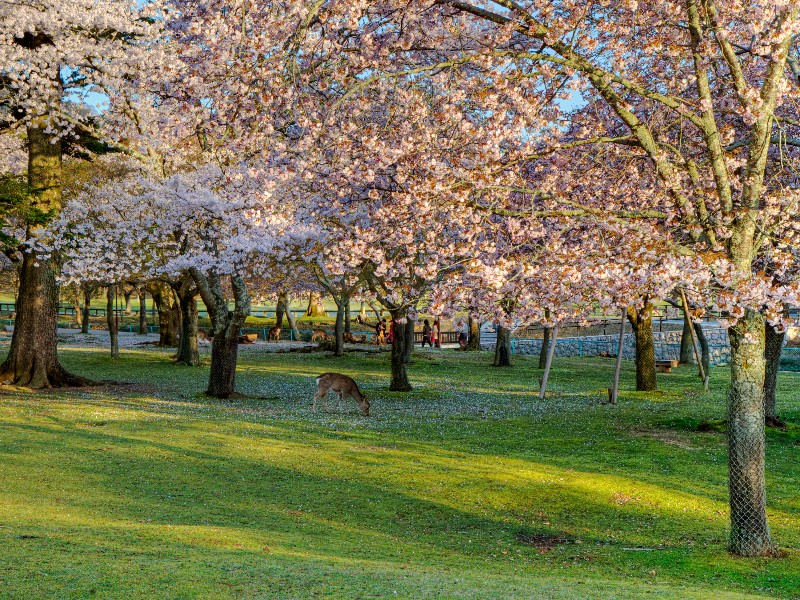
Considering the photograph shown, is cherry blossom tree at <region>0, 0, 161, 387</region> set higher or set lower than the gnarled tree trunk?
higher

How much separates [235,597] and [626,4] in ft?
28.7

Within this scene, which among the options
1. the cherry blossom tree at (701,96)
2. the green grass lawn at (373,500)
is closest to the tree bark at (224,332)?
the green grass lawn at (373,500)

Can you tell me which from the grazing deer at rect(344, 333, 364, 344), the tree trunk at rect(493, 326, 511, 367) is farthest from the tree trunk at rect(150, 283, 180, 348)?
the tree trunk at rect(493, 326, 511, 367)

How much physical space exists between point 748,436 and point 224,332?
18718 millimetres

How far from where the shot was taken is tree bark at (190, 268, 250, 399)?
2714 cm

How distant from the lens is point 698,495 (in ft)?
50.4

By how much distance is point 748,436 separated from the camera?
11570mm

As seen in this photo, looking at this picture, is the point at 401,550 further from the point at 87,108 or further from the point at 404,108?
the point at 87,108

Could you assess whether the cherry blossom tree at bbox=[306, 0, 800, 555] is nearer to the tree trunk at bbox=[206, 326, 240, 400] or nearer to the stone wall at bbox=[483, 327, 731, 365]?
the tree trunk at bbox=[206, 326, 240, 400]

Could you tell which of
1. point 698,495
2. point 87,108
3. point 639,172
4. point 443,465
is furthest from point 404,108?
point 87,108

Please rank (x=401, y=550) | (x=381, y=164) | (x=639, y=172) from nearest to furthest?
(x=401, y=550), (x=381, y=164), (x=639, y=172)

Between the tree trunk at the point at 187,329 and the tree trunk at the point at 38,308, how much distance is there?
10.5m

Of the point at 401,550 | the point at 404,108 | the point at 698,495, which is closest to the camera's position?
the point at 401,550

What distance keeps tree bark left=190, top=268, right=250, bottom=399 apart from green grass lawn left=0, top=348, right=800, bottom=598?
2.79 feet
